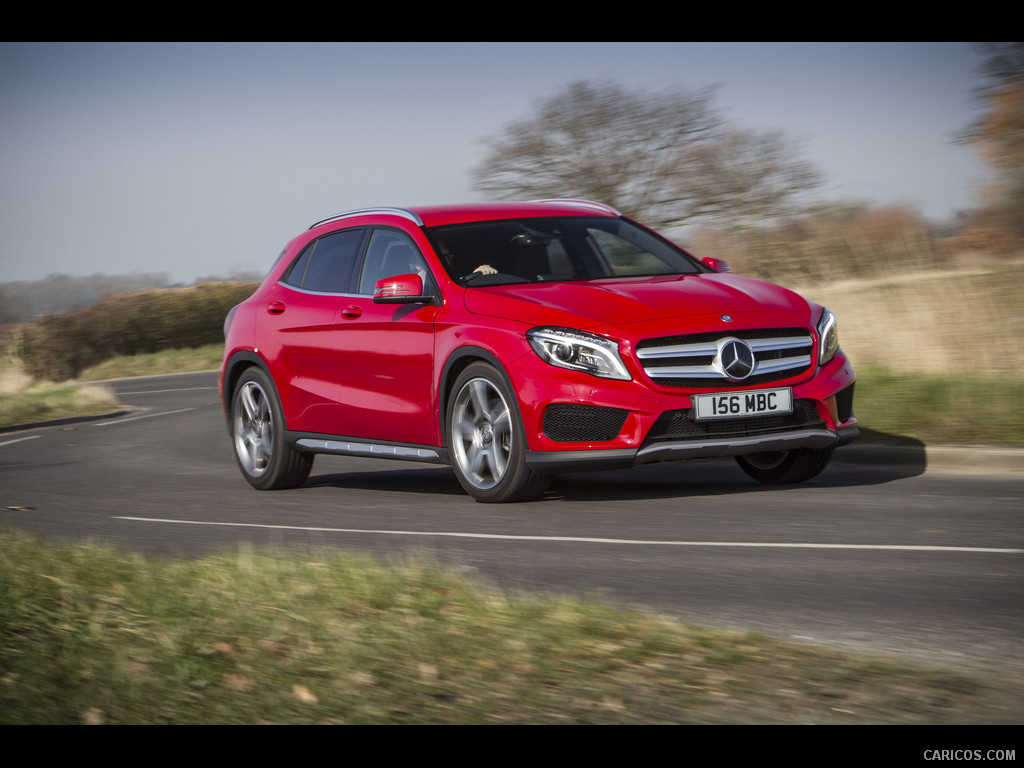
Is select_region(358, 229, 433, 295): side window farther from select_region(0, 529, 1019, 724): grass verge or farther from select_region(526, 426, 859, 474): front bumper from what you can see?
select_region(0, 529, 1019, 724): grass verge

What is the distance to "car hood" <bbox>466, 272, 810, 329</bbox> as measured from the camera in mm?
8023

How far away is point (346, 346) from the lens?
9.56 meters

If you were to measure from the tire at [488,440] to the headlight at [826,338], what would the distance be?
1830mm

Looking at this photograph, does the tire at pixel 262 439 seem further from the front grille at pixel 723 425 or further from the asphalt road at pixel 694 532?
the front grille at pixel 723 425

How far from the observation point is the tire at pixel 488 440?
821cm

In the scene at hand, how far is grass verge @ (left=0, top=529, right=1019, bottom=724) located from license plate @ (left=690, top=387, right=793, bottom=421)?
8.91 feet

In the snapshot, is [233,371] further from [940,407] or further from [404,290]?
[940,407]

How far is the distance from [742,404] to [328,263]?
3574 mm

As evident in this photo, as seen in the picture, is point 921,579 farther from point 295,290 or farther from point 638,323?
point 295,290

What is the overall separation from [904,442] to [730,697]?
22.8ft

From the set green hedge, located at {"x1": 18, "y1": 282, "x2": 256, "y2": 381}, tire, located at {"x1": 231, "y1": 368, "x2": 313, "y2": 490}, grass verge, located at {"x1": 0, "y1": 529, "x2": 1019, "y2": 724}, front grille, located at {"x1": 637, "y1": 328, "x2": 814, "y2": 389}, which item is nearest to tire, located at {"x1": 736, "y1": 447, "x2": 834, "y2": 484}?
front grille, located at {"x1": 637, "y1": 328, "x2": 814, "y2": 389}

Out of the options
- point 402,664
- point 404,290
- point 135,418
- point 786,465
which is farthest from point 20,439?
point 402,664

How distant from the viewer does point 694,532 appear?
7219mm

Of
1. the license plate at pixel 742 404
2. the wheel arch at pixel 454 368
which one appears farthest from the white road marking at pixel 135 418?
the license plate at pixel 742 404
